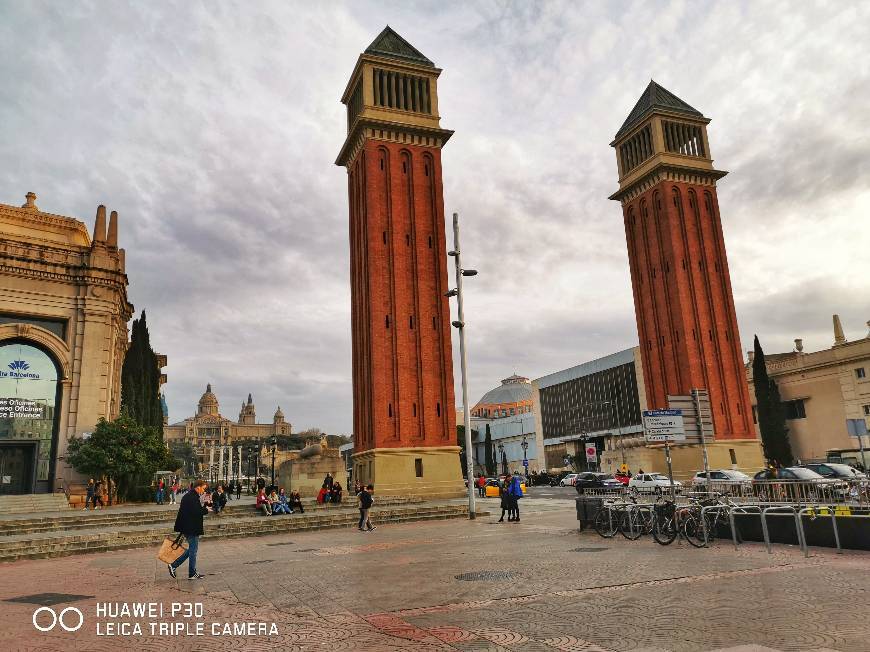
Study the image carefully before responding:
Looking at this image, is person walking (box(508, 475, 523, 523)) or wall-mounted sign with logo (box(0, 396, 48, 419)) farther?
wall-mounted sign with logo (box(0, 396, 48, 419))

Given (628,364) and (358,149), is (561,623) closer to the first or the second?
(358,149)

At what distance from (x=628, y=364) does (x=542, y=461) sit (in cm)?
2610

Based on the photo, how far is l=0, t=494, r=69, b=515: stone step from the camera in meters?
30.3

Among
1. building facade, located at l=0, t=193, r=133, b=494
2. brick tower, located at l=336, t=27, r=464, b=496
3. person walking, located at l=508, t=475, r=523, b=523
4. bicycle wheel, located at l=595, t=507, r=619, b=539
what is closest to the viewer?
bicycle wheel, located at l=595, t=507, r=619, b=539

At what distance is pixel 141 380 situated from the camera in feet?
155

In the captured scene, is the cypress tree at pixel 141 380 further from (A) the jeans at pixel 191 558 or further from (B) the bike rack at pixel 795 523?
(B) the bike rack at pixel 795 523

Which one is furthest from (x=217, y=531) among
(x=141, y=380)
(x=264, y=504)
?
(x=141, y=380)

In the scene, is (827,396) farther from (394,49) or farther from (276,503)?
(276,503)

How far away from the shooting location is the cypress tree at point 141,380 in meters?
46.2

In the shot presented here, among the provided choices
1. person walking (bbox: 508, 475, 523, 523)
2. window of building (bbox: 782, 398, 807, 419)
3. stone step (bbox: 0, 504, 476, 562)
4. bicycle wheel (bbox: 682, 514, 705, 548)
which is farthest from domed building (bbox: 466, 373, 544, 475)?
bicycle wheel (bbox: 682, 514, 705, 548)

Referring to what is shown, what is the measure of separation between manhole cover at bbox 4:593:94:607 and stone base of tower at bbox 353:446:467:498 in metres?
29.7

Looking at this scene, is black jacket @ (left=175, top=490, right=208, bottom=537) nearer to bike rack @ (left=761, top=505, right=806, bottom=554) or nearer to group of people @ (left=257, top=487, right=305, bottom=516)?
bike rack @ (left=761, top=505, right=806, bottom=554)

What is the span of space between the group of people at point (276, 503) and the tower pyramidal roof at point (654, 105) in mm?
49642

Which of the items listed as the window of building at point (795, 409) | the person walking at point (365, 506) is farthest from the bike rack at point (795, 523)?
the window of building at point (795, 409)
